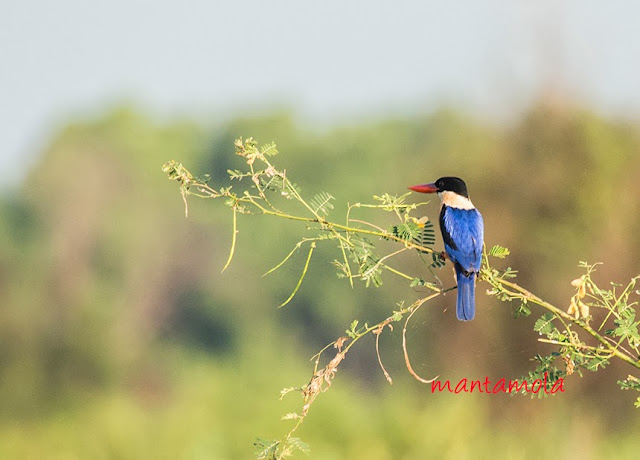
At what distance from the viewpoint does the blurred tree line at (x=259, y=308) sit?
1068 centimetres

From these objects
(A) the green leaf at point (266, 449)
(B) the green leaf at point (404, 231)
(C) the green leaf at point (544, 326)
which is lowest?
(A) the green leaf at point (266, 449)

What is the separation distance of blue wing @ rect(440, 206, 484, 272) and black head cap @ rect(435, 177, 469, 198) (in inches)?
3.4

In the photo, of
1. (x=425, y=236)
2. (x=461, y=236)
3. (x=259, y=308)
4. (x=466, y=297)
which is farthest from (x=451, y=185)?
(x=259, y=308)

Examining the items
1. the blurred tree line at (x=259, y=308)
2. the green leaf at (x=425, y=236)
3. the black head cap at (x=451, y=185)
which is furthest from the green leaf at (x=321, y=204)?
the blurred tree line at (x=259, y=308)

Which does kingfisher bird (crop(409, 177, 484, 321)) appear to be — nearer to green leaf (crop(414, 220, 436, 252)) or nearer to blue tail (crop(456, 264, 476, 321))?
blue tail (crop(456, 264, 476, 321))

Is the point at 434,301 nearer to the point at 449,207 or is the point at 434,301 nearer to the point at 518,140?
the point at 518,140

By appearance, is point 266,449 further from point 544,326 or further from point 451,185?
point 451,185

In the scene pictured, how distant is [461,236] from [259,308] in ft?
106

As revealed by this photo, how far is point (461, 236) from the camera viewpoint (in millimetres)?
4660

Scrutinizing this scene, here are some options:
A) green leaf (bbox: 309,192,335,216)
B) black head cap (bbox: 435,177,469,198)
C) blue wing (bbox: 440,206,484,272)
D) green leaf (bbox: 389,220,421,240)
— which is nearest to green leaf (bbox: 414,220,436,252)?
green leaf (bbox: 389,220,421,240)

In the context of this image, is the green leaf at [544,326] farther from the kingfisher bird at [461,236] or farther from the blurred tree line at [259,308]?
the blurred tree line at [259,308]

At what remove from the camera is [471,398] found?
1002 centimetres

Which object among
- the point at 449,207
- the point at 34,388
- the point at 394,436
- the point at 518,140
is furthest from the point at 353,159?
the point at 449,207

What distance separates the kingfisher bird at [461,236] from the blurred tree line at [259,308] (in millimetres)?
3415
